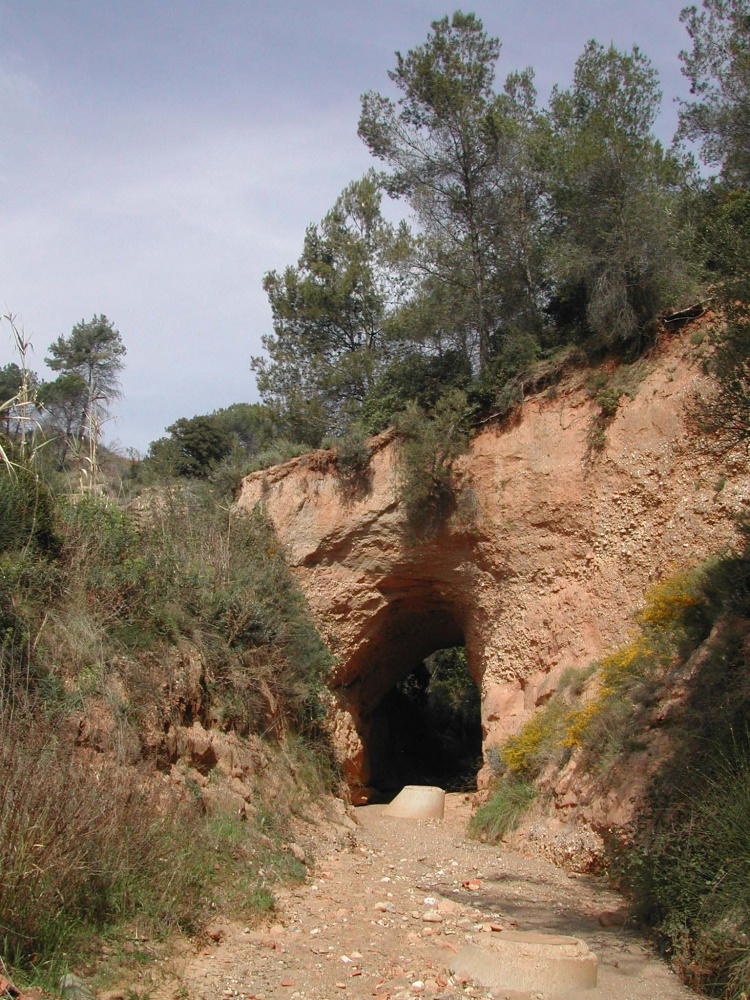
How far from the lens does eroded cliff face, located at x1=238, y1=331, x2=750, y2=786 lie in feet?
41.9

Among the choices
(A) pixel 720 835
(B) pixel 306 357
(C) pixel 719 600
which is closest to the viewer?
(A) pixel 720 835

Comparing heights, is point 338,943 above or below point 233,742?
below

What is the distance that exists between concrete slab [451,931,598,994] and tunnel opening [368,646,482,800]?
43.1 ft

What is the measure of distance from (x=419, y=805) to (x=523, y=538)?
4.77 meters

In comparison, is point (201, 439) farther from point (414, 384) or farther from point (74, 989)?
point (74, 989)

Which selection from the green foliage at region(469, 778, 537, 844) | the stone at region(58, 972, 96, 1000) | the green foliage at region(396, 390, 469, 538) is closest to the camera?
the stone at region(58, 972, 96, 1000)

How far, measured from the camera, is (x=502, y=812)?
37.7ft

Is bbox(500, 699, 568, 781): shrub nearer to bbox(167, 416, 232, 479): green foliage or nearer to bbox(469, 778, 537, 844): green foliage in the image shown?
bbox(469, 778, 537, 844): green foliage

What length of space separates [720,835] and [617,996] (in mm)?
1374

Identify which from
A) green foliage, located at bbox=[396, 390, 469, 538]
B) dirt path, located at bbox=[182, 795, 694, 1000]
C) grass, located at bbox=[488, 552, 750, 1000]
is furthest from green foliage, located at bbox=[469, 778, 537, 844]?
green foliage, located at bbox=[396, 390, 469, 538]

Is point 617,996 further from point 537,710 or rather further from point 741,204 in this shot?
point 741,204

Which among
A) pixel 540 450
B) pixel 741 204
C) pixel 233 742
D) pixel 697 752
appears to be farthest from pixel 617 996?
pixel 741 204

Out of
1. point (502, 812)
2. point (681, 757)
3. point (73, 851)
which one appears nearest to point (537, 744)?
point (502, 812)

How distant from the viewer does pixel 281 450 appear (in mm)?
17359
